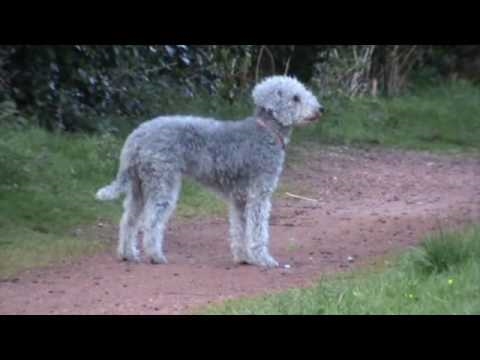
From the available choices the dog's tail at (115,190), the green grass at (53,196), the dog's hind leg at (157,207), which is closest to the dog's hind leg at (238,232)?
the dog's hind leg at (157,207)

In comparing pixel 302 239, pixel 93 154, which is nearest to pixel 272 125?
pixel 302 239

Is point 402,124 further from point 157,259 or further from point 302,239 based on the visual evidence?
point 157,259

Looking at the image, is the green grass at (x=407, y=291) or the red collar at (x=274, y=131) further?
the red collar at (x=274, y=131)

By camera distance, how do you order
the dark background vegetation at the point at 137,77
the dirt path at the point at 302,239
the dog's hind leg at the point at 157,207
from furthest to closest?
1. the dark background vegetation at the point at 137,77
2. the dog's hind leg at the point at 157,207
3. the dirt path at the point at 302,239

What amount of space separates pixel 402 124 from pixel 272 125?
986 centimetres

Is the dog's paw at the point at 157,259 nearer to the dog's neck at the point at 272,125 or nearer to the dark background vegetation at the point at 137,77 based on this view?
the dog's neck at the point at 272,125

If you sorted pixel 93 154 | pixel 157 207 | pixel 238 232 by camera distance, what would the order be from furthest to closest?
pixel 93 154 → pixel 238 232 → pixel 157 207

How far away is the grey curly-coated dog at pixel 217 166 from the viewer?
34.5 feet

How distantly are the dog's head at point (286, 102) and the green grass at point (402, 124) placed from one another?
7.23 m

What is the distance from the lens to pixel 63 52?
15.1 m

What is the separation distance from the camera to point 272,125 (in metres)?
11.0

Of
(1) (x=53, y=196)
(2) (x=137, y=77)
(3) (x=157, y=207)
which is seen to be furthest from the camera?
(2) (x=137, y=77)
